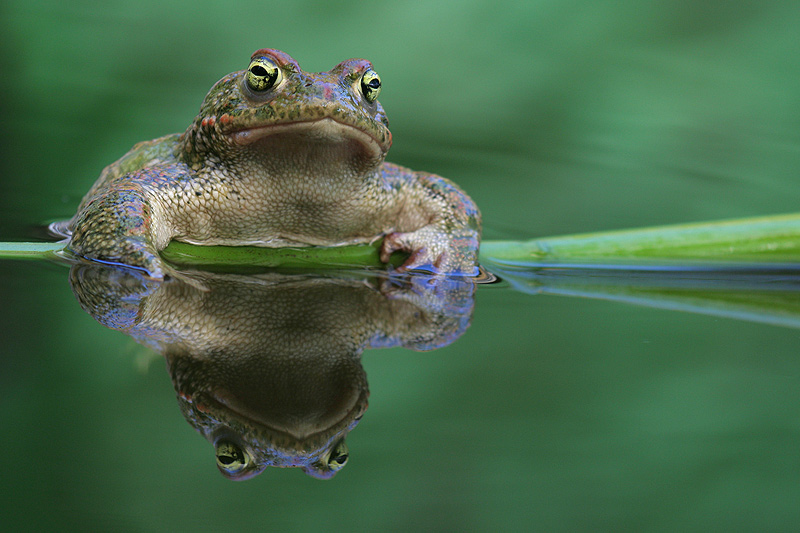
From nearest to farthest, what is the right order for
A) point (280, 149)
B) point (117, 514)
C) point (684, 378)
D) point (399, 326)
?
point (117, 514)
point (684, 378)
point (399, 326)
point (280, 149)

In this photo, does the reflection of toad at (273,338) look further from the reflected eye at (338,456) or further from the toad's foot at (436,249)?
the toad's foot at (436,249)

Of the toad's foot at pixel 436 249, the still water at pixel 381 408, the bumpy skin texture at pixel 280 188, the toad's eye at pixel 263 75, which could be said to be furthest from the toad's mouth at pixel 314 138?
the still water at pixel 381 408

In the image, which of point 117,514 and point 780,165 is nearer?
point 117,514

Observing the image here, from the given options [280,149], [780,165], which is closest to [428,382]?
[280,149]

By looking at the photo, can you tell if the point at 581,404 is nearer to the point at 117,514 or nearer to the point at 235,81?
the point at 117,514

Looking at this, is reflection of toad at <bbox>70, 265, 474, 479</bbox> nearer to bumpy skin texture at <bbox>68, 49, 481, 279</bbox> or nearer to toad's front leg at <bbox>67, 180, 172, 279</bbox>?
toad's front leg at <bbox>67, 180, 172, 279</bbox>

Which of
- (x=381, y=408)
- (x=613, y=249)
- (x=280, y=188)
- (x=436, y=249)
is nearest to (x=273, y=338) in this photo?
(x=381, y=408)

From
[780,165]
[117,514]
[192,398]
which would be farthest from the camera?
[780,165]
